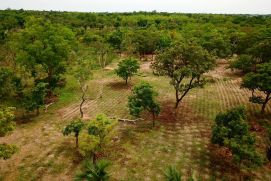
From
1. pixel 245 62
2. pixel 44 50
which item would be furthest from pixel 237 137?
pixel 245 62

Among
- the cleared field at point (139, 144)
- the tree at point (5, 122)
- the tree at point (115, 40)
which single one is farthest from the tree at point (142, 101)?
the tree at point (115, 40)

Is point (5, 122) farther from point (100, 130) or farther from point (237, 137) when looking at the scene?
point (237, 137)

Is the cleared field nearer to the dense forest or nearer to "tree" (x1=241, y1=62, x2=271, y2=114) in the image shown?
the dense forest

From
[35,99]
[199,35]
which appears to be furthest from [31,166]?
[199,35]

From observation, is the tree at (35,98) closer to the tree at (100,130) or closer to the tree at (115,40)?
the tree at (100,130)

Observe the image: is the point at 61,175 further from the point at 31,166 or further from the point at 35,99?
the point at 35,99

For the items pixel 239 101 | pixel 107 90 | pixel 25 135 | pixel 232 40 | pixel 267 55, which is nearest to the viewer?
pixel 25 135

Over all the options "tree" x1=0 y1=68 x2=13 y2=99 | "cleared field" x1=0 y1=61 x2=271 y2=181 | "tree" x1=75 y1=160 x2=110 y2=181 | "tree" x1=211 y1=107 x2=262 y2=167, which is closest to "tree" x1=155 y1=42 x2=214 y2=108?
"cleared field" x1=0 y1=61 x2=271 y2=181
